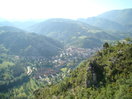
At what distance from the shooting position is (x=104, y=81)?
270 ft

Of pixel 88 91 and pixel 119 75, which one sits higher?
pixel 119 75

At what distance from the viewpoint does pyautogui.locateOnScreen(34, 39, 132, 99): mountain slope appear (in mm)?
68812

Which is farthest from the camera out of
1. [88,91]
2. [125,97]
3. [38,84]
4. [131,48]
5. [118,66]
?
[38,84]

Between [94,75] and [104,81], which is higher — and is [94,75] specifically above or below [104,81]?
above

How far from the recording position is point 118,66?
8481 centimetres

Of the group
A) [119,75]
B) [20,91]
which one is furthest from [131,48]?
[20,91]

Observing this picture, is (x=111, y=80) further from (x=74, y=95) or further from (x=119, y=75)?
(x=74, y=95)

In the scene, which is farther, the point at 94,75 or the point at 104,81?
the point at 94,75

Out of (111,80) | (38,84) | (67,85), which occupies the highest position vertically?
(111,80)

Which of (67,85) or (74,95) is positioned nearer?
(74,95)

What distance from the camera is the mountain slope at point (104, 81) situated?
6881 cm

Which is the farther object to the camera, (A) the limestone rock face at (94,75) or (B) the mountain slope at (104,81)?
(A) the limestone rock face at (94,75)

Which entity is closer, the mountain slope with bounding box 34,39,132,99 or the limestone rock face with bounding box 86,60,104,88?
the mountain slope with bounding box 34,39,132,99

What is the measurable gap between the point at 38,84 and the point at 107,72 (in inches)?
4699
